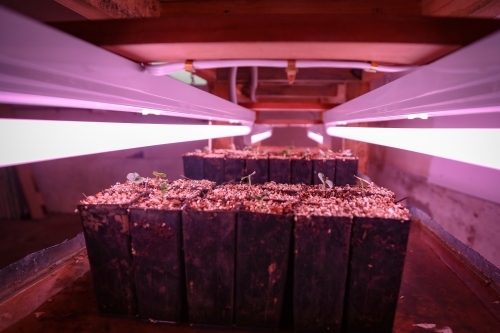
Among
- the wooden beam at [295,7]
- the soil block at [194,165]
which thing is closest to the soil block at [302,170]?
the soil block at [194,165]

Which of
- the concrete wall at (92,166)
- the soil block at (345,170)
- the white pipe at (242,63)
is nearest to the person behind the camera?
the white pipe at (242,63)

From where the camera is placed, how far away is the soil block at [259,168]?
9.27 ft

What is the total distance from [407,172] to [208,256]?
4689 millimetres

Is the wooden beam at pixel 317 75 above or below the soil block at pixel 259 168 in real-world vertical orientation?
above

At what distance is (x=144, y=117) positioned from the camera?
267 inches

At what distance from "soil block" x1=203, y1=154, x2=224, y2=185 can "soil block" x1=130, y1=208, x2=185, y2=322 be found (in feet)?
5.27

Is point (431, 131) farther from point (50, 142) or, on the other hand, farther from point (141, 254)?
point (141, 254)

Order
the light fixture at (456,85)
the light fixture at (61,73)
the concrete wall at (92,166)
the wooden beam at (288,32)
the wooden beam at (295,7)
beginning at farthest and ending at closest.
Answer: the concrete wall at (92,166)
the wooden beam at (295,7)
the wooden beam at (288,32)
the light fixture at (456,85)
the light fixture at (61,73)

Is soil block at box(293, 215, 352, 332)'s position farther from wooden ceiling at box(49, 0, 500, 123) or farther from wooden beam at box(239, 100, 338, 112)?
wooden beam at box(239, 100, 338, 112)

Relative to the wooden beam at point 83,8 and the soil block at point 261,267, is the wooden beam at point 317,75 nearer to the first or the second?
the wooden beam at point 83,8

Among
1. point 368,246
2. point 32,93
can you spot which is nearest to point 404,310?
point 368,246

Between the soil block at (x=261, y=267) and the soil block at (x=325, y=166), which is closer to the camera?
the soil block at (x=261, y=267)

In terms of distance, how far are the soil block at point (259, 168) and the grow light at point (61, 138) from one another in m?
1.62

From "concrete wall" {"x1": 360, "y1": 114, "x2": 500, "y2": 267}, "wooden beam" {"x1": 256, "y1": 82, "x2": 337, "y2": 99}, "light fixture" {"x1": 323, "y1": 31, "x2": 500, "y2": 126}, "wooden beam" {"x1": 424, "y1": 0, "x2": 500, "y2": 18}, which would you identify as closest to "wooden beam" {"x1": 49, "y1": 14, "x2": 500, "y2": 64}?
"light fixture" {"x1": 323, "y1": 31, "x2": 500, "y2": 126}
